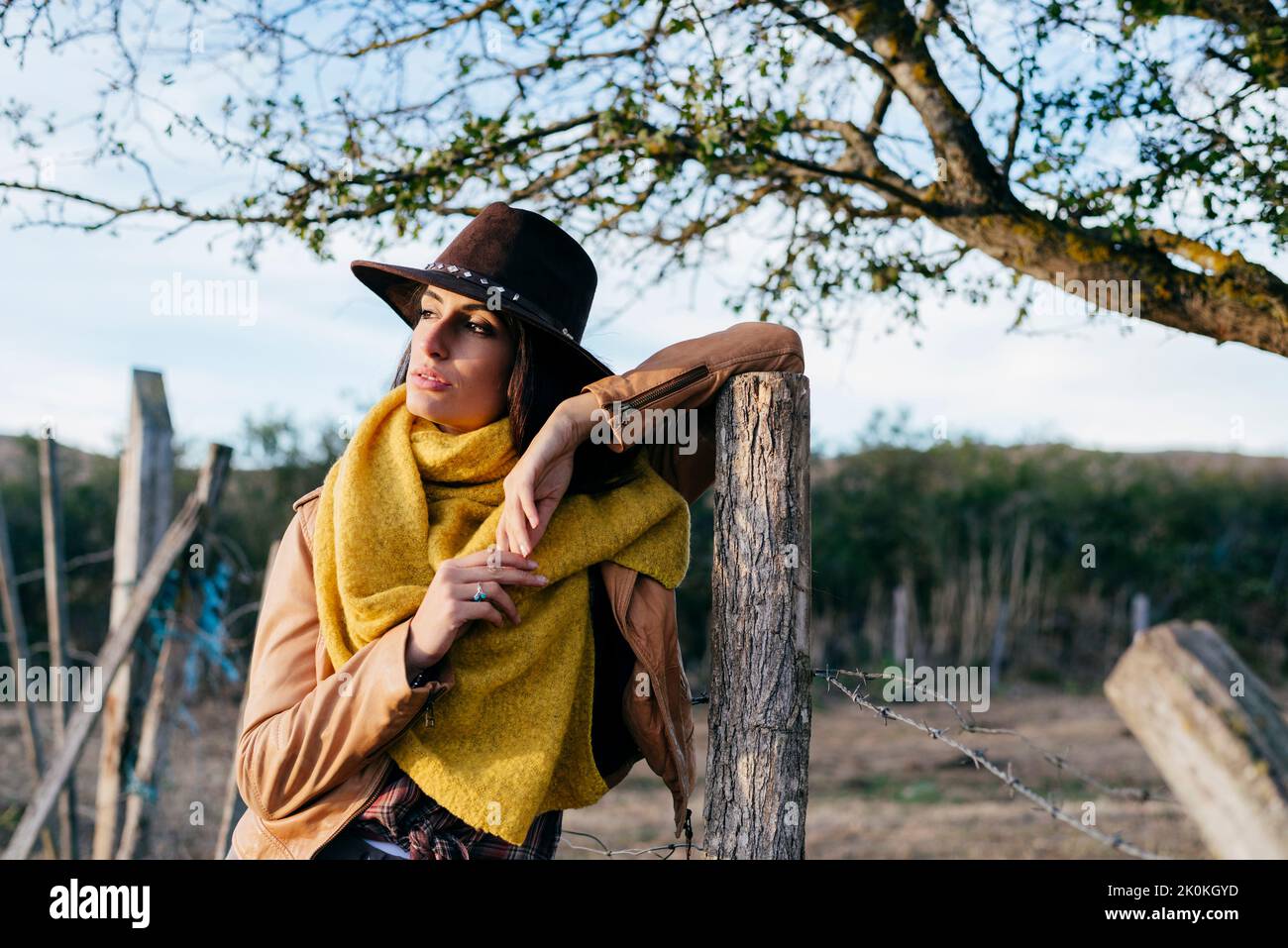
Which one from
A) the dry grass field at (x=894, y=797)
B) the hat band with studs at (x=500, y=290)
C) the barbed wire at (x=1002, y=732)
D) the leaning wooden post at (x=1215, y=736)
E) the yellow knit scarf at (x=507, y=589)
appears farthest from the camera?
the dry grass field at (x=894, y=797)

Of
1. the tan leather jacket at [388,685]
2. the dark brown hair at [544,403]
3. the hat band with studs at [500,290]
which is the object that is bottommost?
the tan leather jacket at [388,685]

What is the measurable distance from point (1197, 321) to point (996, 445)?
13.5 m

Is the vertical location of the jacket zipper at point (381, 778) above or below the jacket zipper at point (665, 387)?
below

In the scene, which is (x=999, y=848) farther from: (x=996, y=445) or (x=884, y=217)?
(x=996, y=445)

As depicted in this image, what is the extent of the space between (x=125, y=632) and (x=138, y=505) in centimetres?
55

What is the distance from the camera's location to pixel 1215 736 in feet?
4.19

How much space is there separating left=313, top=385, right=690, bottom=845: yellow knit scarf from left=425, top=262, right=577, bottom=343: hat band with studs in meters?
0.22

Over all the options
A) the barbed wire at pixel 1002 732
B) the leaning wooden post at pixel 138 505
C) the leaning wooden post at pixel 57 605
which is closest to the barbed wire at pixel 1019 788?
the barbed wire at pixel 1002 732

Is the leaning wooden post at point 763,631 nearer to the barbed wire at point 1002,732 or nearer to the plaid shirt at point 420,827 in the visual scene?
the barbed wire at point 1002,732

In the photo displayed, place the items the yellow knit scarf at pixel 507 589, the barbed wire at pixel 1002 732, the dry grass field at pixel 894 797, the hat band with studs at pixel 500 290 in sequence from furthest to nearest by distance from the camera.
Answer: the dry grass field at pixel 894 797 → the hat band with studs at pixel 500 290 → the yellow knit scarf at pixel 507 589 → the barbed wire at pixel 1002 732

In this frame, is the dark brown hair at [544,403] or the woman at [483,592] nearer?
the woman at [483,592]

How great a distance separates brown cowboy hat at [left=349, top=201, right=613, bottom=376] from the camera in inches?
78.4

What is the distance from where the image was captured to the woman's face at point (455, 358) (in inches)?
78.9

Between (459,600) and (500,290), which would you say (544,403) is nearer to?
(500,290)
